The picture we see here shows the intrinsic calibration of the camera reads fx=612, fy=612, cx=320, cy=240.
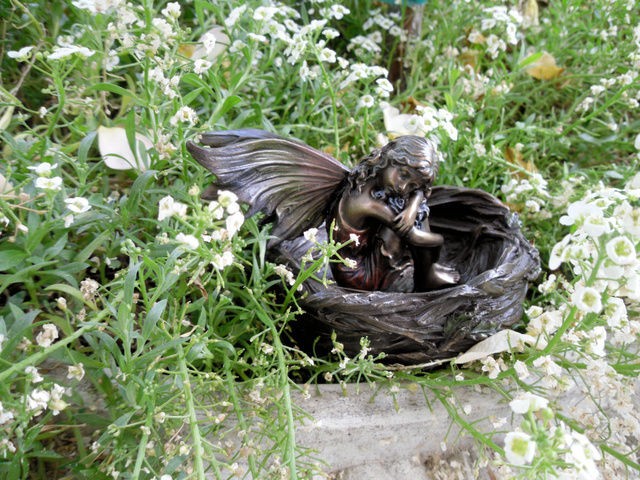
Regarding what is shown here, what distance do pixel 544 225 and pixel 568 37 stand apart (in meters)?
0.64

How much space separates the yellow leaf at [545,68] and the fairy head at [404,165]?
75 centimetres

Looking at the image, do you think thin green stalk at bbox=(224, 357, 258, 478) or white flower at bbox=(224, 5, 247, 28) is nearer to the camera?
thin green stalk at bbox=(224, 357, 258, 478)

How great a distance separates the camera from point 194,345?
2.42ft

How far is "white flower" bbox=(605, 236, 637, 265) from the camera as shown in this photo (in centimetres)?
61

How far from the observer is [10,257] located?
0.82 meters

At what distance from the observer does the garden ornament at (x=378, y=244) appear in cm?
88

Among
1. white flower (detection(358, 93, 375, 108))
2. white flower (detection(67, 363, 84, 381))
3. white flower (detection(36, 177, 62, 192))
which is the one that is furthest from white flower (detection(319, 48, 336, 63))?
white flower (detection(67, 363, 84, 381))

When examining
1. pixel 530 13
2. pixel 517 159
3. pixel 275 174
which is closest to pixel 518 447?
pixel 275 174

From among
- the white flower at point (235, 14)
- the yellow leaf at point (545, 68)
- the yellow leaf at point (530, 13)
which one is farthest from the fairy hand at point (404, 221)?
the yellow leaf at point (530, 13)

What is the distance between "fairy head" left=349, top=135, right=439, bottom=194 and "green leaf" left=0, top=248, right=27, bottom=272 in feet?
1.64

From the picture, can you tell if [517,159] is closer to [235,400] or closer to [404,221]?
[404,221]

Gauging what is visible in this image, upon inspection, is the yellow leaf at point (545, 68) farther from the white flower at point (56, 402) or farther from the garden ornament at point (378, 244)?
the white flower at point (56, 402)

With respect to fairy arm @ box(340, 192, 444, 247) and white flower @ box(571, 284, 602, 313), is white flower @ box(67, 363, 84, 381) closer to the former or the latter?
fairy arm @ box(340, 192, 444, 247)

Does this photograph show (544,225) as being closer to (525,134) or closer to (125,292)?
(525,134)
